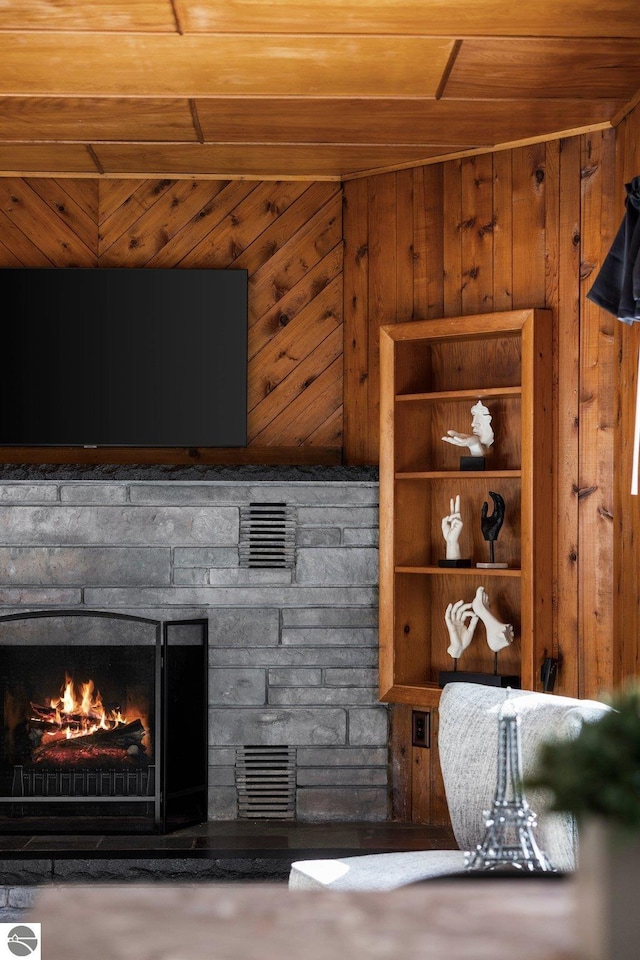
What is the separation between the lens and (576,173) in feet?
11.9

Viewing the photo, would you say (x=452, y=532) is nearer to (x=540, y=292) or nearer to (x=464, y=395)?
(x=464, y=395)

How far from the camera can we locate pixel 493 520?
143 inches

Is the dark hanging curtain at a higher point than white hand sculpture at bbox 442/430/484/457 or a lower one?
higher

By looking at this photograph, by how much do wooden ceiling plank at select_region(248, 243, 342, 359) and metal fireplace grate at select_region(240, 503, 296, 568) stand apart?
68 centimetres

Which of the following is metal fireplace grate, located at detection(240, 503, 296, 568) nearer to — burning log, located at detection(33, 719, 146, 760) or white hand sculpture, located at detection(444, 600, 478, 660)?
white hand sculpture, located at detection(444, 600, 478, 660)

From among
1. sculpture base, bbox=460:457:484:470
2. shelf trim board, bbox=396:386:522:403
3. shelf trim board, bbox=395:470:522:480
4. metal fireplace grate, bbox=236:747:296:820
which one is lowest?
metal fireplace grate, bbox=236:747:296:820

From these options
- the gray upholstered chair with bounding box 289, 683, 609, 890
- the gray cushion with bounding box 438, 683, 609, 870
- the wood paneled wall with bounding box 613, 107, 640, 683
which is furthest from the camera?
the wood paneled wall with bounding box 613, 107, 640, 683

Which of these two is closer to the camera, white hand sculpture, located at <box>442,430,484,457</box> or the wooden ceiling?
the wooden ceiling

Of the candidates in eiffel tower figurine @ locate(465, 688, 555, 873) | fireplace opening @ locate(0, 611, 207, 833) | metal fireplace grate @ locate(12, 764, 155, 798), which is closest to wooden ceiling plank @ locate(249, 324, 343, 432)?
fireplace opening @ locate(0, 611, 207, 833)

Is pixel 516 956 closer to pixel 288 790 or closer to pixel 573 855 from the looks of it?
pixel 573 855

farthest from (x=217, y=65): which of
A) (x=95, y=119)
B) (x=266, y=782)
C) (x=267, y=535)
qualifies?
(x=266, y=782)

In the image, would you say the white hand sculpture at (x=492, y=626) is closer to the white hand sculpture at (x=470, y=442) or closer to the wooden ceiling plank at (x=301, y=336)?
the white hand sculpture at (x=470, y=442)

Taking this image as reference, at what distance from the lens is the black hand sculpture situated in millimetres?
3637

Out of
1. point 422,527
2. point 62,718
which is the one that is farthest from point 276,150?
point 62,718
